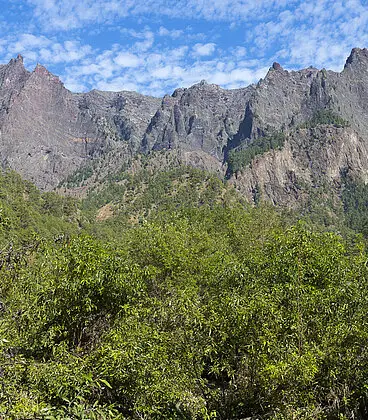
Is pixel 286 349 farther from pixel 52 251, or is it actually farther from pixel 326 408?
pixel 52 251

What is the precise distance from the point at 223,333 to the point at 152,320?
320 cm

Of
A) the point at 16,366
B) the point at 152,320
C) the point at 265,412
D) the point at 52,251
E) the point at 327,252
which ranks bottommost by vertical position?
the point at 265,412

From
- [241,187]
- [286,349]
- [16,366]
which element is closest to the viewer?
[16,366]

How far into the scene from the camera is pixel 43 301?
53.6ft

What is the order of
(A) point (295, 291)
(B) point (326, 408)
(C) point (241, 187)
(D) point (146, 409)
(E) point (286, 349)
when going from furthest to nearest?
1. (C) point (241, 187)
2. (A) point (295, 291)
3. (B) point (326, 408)
4. (E) point (286, 349)
5. (D) point (146, 409)

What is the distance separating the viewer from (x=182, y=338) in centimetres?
1314

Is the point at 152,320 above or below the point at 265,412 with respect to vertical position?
above

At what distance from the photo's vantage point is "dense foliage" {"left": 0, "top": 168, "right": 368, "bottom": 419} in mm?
11234

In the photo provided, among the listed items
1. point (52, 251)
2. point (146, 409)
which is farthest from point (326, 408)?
point (52, 251)

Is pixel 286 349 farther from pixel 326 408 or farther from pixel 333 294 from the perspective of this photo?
pixel 333 294

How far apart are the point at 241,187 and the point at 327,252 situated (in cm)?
17551

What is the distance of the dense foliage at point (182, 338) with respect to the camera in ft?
36.9

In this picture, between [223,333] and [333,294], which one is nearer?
[223,333]

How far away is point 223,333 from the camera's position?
1258 centimetres
